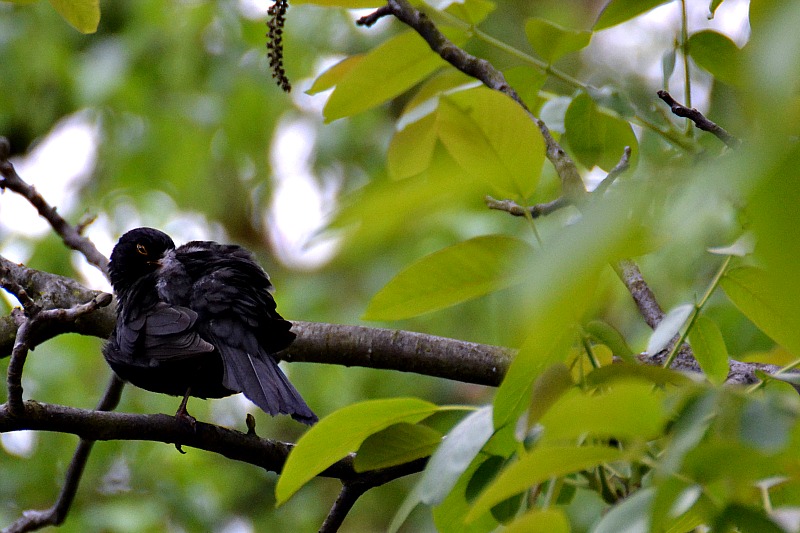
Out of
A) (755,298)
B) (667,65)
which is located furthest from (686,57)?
(755,298)

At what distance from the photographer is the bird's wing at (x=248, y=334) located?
9.09 feet

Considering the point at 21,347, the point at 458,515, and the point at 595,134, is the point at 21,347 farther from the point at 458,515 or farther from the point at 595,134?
the point at 595,134

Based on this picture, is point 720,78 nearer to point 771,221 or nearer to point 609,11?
point 609,11

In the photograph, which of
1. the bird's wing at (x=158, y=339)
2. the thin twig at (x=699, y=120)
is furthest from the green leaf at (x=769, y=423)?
the bird's wing at (x=158, y=339)

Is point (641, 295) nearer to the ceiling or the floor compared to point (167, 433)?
nearer to the floor

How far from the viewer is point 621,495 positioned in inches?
54.2

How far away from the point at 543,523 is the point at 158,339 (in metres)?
2.38

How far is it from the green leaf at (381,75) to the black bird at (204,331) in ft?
3.57

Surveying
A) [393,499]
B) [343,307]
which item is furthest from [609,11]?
[393,499]

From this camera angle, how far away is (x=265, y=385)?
112 inches

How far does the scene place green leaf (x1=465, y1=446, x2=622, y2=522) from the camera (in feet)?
3.14

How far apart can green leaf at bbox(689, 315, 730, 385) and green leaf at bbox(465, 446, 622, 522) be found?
25.5 inches

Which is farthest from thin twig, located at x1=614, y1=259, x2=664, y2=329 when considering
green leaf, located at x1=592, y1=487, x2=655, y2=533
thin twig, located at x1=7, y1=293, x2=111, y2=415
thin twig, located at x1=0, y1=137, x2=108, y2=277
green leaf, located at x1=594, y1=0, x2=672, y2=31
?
thin twig, located at x1=0, y1=137, x2=108, y2=277

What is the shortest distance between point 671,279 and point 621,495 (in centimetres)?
300
